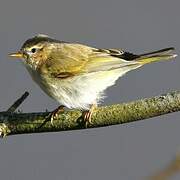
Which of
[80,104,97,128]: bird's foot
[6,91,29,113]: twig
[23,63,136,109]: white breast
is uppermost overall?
[6,91,29,113]: twig

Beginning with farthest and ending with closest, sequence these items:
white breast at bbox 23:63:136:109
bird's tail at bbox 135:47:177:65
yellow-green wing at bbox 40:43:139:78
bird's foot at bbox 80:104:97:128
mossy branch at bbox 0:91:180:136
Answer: yellow-green wing at bbox 40:43:139:78 → white breast at bbox 23:63:136:109 → bird's tail at bbox 135:47:177:65 → bird's foot at bbox 80:104:97:128 → mossy branch at bbox 0:91:180:136

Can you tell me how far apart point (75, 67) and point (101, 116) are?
1.17 m

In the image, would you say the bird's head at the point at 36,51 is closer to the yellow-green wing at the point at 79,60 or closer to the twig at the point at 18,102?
the yellow-green wing at the point at 79,60

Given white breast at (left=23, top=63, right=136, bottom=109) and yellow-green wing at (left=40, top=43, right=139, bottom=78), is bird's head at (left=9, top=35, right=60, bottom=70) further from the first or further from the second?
white breast at (left=23, top=63, right=136, bottom=109)

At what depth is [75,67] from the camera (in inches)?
132

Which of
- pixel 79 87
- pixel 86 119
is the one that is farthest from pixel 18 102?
pixel 79 87

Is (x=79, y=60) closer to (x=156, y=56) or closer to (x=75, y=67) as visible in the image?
(x=75, y=67)

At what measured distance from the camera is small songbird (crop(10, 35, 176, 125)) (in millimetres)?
3170

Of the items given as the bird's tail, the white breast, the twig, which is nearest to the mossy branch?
the twig

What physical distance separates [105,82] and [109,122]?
1158mm

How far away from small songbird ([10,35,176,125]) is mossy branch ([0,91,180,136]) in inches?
26.0

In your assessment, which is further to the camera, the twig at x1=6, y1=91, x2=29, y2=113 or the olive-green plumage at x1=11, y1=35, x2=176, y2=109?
the olive-green plumage at x1=11, y1=35, x2=176, y2=109

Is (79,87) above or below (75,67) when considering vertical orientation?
below

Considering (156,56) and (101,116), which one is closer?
(101,116)
